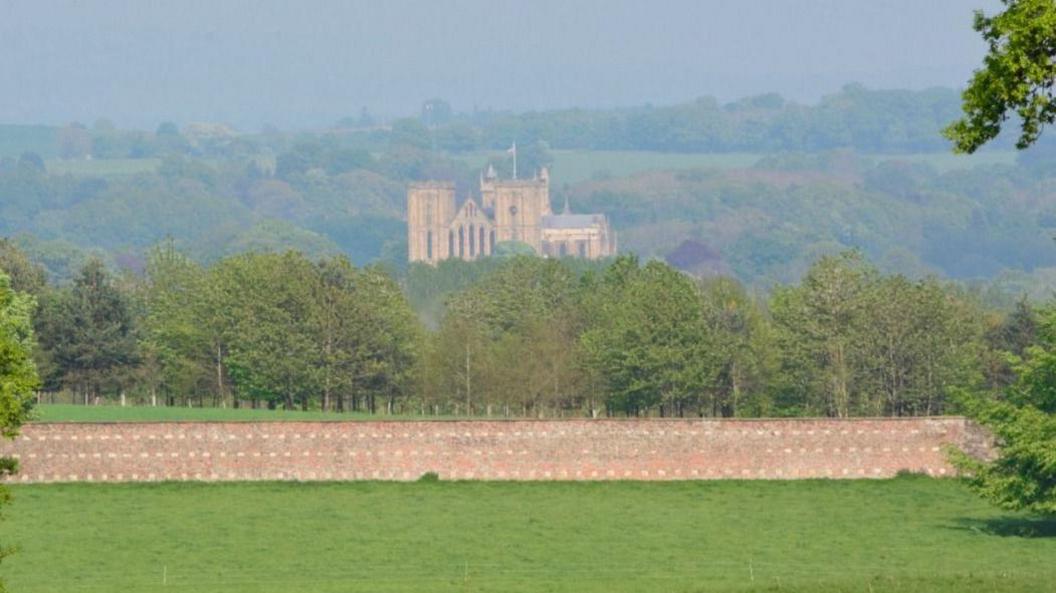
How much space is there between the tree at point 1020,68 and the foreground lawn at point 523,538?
13960 millimetres

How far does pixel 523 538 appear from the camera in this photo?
55.7 m

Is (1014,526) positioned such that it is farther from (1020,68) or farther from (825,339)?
(825,339)

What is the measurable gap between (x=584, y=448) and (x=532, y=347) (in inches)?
1518

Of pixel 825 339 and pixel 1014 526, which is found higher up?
pixel 825 339

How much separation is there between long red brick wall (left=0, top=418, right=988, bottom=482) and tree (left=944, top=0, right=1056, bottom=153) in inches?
1637

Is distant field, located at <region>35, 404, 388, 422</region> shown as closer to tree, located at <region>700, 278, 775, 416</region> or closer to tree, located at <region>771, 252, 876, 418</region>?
tree, located at <region>700, 278, 775, 416</region>

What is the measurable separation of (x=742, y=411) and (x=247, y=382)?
19.7m

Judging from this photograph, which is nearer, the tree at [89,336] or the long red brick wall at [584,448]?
the long red brick wall at [584,448]

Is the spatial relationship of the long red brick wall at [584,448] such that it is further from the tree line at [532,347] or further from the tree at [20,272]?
the tree at [20,272]

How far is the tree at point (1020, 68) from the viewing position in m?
25.7

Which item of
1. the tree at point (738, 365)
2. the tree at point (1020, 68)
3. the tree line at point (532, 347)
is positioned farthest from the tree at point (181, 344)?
the tree at point (1020, 68)

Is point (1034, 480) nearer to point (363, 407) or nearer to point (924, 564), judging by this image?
point (924, 564)

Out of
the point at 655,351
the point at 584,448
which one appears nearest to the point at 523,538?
the point at 584,448

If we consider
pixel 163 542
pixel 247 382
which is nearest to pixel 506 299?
pixel 247 382
